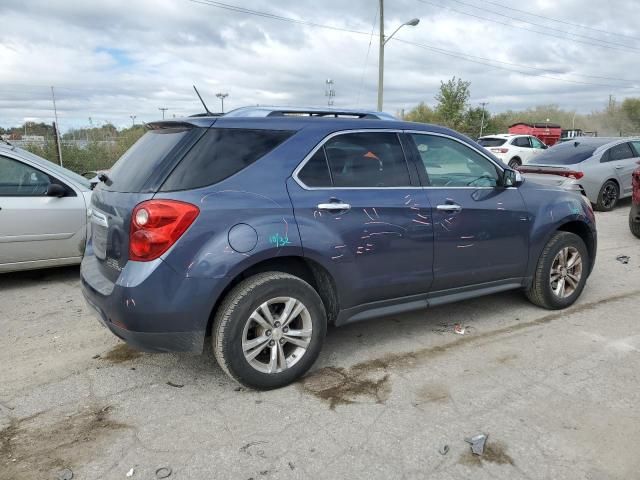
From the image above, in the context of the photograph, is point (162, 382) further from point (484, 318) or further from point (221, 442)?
point (484, 318)

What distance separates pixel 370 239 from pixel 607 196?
9853 millimetres

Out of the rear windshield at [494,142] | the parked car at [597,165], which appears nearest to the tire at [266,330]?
the parked car at [597,165]

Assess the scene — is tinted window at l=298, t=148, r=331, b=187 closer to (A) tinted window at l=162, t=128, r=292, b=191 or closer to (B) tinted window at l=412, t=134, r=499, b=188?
(A) tinted window at l=162, t=128, r=292, b=191

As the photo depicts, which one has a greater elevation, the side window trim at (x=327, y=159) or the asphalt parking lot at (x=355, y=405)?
the side window trim at (x=327, y=159)

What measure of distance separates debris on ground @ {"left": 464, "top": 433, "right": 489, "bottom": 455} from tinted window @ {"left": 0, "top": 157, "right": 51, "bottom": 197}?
5.07 m

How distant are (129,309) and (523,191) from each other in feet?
10.9

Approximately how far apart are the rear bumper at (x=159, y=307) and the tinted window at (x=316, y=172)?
3.00 ft

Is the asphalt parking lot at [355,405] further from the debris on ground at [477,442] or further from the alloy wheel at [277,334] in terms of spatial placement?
the alloy wheel at [277,334]

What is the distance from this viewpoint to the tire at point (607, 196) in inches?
444

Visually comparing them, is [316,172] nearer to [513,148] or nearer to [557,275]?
[557,275]

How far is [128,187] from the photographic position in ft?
10.9

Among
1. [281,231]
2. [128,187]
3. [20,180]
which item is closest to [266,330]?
[281,231]

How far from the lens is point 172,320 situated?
306cm

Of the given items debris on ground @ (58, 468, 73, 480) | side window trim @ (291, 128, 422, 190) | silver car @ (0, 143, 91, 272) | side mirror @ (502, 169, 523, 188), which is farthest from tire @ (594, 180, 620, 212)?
debris on ground @ (58, 468, 73, 480)
